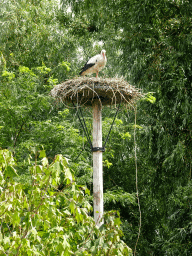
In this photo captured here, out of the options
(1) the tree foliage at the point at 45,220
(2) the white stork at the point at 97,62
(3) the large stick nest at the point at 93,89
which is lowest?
(1) the tree foliage at the point at 45,220

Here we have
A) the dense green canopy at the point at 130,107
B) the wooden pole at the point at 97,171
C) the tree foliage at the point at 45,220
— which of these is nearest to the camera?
the tree foliage at the point at 45,220

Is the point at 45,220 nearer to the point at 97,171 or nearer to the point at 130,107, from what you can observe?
the point at 97,171

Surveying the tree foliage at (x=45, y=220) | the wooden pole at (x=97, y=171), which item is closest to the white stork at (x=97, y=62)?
the wooden pole at (x=97, y=171)

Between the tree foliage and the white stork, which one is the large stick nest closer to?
the white stork

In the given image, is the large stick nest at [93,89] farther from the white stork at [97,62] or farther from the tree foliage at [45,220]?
the tree foliage at [45,220]

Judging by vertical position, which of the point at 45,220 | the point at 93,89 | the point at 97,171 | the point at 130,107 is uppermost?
the point at 130,107

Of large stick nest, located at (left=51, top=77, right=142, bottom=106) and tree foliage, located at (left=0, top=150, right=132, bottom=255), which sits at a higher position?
large stick nest, located at (left=51, top=77, right=142, bottom=106)

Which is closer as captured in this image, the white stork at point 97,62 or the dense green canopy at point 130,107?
the white stork at point 97,62

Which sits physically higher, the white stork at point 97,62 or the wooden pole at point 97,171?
the white stork at point 97,62

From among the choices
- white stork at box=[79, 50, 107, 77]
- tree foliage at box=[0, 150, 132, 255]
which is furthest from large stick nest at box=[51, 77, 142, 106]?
tree foliage at box=[0, 150, 132, 255]

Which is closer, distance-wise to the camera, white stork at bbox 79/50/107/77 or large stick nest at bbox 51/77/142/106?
large stick nest at bbox 51/77/142/106

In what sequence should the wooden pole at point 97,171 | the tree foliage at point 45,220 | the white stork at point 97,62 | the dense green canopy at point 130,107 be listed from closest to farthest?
the tree foliage at point 45,220 → the wooden pole at point 97,171 → the white stork at point 97,62 → the dense green canopy at point 130,107

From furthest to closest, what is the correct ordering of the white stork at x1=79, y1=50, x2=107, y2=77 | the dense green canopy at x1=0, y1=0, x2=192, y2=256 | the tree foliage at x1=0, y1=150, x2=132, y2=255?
the dense green canopy at x1=0, y1=0, x2=192, y2=256, the white stork at x1=79, y1=50, x2=107, y2=77, the tree foliage at x1=0, y1=150, x2=132, y2=255

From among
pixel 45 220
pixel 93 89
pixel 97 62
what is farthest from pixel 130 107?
pixel 45 220
